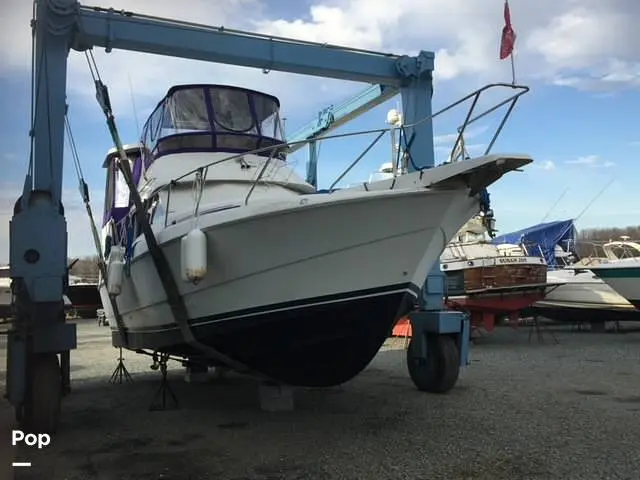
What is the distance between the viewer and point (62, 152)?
638cm

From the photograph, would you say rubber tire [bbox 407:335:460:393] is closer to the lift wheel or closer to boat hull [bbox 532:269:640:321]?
the lift wheel

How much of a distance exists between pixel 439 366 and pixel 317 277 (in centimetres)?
284

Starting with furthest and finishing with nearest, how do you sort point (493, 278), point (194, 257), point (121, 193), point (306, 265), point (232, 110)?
point (493, 278)
point (121, 193)
point (232, 110)
point (306, 265)
point (194, 257)

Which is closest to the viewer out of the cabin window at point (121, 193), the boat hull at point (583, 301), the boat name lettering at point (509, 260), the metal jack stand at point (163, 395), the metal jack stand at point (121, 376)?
the metal jack stand at point (163, 395)

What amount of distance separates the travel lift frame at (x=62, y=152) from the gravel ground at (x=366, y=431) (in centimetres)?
49

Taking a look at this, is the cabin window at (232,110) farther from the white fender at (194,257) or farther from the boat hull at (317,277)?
the white fender at (194,257)

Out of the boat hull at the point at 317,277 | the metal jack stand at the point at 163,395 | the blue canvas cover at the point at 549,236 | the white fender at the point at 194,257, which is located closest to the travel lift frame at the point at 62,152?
the boat hull at the point at 317,277

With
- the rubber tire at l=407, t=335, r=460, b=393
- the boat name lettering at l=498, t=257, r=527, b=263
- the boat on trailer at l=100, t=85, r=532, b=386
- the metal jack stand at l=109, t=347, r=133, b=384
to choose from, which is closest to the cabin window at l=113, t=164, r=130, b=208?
the metal jack stand at l=109, t=347, r=133, b=384

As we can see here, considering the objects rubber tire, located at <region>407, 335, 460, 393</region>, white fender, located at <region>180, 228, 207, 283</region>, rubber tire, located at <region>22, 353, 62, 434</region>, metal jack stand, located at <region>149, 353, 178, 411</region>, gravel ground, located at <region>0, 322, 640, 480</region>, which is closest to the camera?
gravel ground, located at <region>0, 322, 640, 480</region>

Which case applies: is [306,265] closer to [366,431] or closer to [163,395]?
[366,431]

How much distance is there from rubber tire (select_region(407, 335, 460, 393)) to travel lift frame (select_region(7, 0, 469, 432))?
0.5 inches

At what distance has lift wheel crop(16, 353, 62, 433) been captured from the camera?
5586 millimetres

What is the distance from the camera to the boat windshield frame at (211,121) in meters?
7.27

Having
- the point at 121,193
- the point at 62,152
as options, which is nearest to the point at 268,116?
the point at 62,152
